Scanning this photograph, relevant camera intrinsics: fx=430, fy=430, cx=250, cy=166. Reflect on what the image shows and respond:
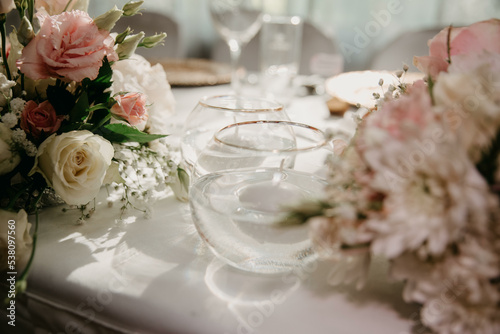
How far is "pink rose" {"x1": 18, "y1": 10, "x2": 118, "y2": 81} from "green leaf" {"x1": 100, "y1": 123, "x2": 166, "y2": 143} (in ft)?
0.23

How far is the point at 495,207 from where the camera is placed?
0.98 ft

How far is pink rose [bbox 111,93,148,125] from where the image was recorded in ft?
1.80

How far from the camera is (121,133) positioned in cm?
56

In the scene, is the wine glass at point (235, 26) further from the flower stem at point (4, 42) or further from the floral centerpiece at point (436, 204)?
the floral centerpiece at point (436, 204)

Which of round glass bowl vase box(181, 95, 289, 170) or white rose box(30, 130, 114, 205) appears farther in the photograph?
round glass bowl vase box(181, 95, 289, 170)

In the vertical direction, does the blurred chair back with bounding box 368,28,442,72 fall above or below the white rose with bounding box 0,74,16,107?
below

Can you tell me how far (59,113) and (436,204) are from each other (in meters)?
0.45

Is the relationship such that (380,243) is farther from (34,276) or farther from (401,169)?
(34,276)

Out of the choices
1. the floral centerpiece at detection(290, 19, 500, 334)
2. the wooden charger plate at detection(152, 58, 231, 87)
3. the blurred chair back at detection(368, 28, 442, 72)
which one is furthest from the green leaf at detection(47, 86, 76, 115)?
the blurred chair back at detection(368, 28, 442, 72)

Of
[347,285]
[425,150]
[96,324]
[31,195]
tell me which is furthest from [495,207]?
[31,195]

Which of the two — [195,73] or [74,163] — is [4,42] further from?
[195,73]

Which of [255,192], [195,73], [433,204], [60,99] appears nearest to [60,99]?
[60,99]

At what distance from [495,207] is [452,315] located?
3.7 inches

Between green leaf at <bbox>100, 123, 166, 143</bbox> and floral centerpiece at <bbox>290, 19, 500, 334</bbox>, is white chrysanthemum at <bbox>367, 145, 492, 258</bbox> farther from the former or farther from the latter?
green leaf at <bbox>100, 123, 166, 143</bbox>
